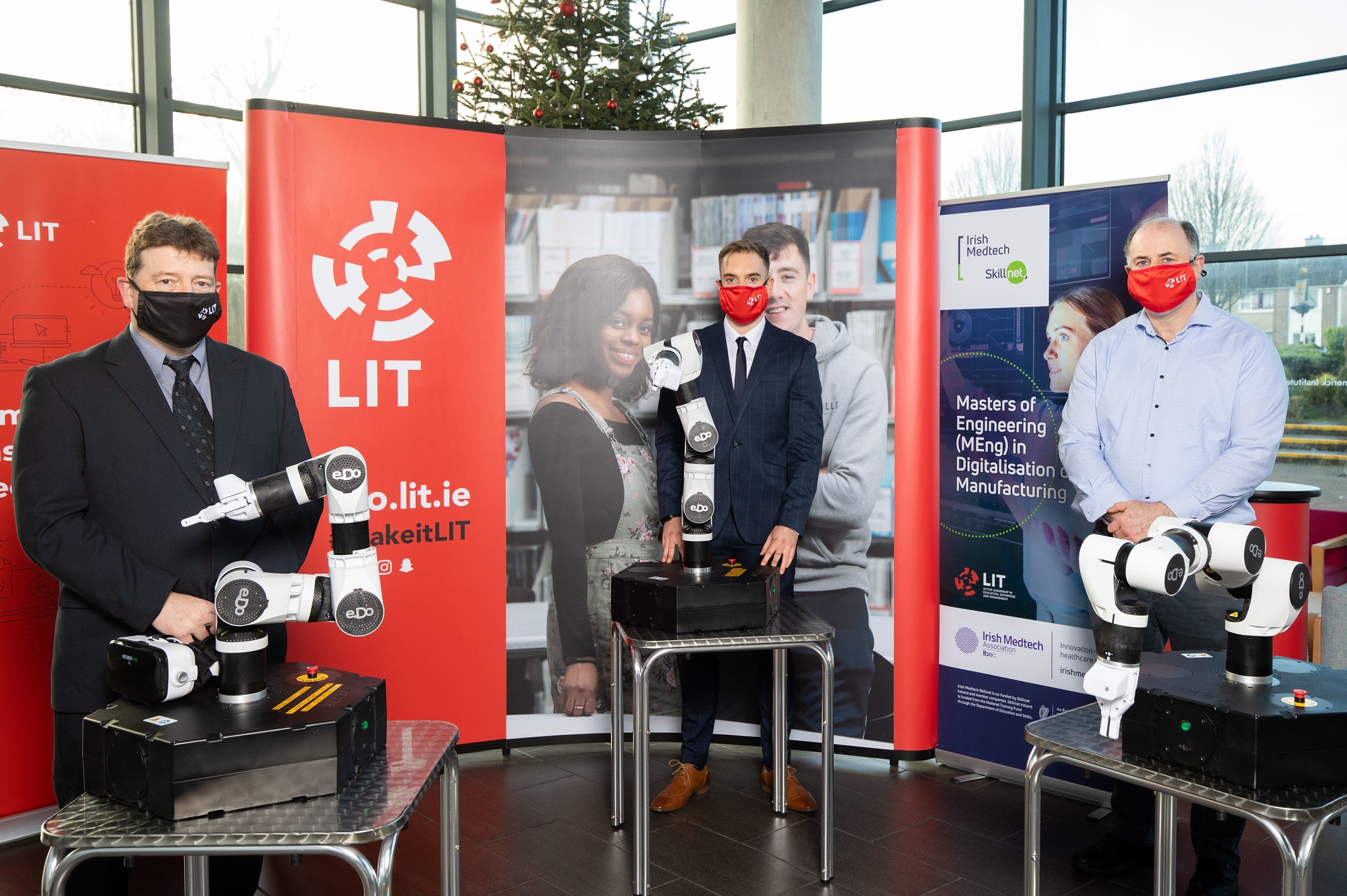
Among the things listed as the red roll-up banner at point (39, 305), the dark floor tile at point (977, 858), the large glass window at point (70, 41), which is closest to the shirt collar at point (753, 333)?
the dark floor tile at point (977, 858)

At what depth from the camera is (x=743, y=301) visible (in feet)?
10.8

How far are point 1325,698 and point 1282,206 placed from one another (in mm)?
4483

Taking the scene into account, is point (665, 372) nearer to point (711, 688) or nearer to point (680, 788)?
point (711, 688)

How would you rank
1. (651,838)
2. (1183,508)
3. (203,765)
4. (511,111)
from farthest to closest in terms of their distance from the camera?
(511,111), (651,838), (1183,508), (203,765)

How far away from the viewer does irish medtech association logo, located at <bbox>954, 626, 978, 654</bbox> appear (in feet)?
12.1

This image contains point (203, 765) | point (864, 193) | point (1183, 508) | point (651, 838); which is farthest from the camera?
point (864, 193)

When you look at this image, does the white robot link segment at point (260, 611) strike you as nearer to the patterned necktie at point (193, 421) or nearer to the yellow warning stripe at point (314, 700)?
the yellow warning stripe at point (314, 700)

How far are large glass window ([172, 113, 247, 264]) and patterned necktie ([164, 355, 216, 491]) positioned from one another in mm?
4335

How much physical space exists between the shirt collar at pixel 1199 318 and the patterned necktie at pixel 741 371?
1.24 m

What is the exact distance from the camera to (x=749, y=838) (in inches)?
124

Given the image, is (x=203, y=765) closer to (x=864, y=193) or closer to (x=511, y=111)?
(x=864, y=193)

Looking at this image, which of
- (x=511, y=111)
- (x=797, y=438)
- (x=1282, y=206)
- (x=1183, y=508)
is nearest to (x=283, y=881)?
(x=797, y=438)

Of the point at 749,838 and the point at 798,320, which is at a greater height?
the point at 798,320

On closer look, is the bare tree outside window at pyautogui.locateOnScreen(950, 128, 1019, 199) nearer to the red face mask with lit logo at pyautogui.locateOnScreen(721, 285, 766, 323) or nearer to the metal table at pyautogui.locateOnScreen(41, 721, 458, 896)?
the red face mask with lit logo at pyautogui.locateOnScreen(721, 285, 766, 323)
